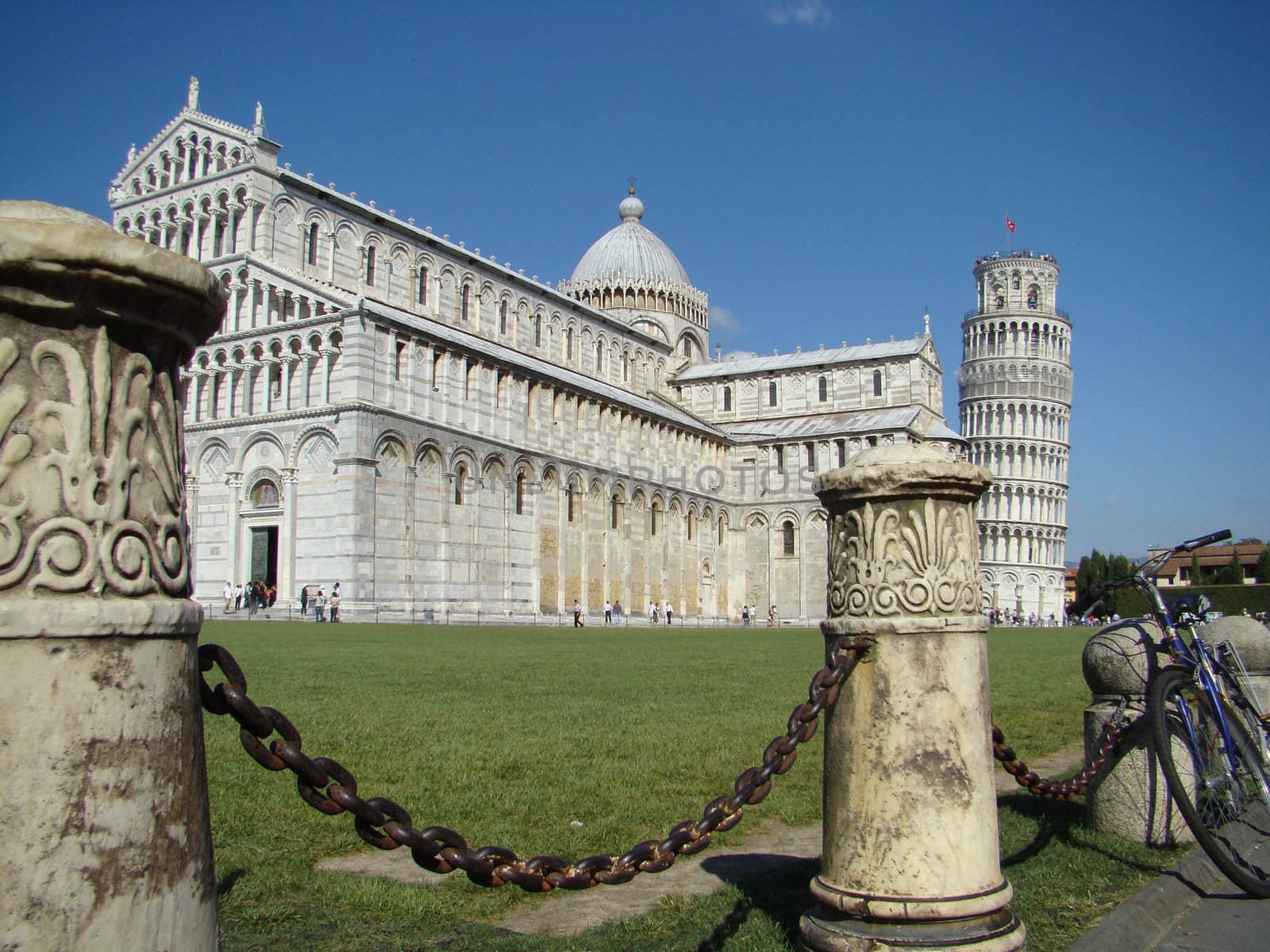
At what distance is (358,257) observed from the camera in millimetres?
42219

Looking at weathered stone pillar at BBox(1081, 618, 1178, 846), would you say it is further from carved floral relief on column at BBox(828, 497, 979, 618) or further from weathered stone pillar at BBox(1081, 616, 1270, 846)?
carved floral relief on column at BBox(828, 497, 979, 618)

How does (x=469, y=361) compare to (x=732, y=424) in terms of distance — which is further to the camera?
(x=732, y=424)

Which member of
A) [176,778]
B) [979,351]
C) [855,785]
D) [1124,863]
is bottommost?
[1124,863]

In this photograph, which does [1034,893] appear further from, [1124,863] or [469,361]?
[469,361]

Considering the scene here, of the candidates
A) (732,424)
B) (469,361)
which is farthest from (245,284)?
(732,424)

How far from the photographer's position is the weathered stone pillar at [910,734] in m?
3.44

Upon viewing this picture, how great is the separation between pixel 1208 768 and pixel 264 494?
34987 millimetres

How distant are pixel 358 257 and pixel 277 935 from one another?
134ft

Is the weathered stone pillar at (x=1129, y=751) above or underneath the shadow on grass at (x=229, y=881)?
above

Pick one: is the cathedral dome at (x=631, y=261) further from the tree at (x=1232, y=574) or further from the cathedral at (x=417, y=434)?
the tree at (x=1232, y=574)

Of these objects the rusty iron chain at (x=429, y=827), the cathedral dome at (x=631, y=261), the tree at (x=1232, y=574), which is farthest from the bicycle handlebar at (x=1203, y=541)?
the tree at (x=1232, y=574)

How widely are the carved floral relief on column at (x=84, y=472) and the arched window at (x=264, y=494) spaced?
36230mm

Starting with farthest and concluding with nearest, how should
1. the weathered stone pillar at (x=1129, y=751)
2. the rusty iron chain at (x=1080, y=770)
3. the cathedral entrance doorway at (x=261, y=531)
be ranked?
the cathedral entrance doorway at (x=261, y=531) < the weathered stone pillar at (x=1129, y=751) < the rusty iron chain at (x=1080, y=770)

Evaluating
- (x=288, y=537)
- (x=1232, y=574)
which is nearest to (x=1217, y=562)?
(x=1232, y=574)
